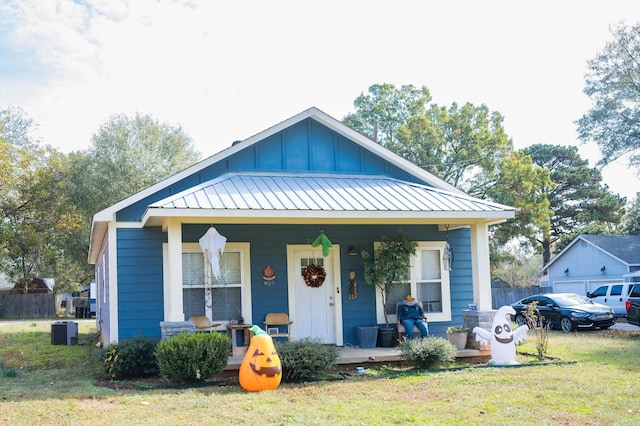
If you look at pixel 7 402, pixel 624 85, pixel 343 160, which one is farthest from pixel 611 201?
pixel 7 402

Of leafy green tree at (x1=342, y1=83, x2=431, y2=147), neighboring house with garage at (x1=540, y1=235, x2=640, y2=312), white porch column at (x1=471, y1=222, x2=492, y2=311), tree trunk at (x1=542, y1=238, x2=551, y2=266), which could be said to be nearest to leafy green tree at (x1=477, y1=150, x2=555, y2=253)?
neighboring house with garage at (x1=540, y1=235, x2=640, y2=312)

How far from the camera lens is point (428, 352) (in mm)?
9992

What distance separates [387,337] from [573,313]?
28.0 feet

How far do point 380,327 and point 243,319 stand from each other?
2856 mm

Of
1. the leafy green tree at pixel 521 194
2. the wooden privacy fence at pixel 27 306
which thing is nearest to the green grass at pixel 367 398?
the leafy green tree at pixel 521 194

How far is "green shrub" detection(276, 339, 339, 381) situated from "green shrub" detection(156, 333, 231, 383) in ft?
3.08

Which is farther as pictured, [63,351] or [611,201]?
[611,201]

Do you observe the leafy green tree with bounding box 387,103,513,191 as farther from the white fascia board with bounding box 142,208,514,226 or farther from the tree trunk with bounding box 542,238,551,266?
the white fascia board with bounding box 142,208,514,226

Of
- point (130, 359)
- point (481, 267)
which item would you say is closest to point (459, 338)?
point (481, 267)

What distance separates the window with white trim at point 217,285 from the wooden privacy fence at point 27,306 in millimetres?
26108

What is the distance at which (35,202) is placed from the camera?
32.4 metres

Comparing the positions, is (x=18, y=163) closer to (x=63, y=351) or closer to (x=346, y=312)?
(x=63, y=351)

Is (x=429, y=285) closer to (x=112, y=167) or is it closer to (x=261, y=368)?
(x=261, y=368)

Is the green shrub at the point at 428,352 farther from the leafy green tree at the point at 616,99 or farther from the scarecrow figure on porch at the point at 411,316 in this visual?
the leafy green tree at the point at 616,99
